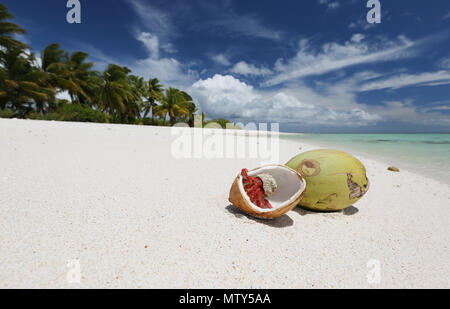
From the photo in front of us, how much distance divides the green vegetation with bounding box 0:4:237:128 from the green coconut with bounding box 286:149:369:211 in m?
17.5

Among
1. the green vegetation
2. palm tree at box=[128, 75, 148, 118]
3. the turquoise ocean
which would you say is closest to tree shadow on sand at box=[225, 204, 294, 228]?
the turquoise ocean

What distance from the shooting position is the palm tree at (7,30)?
16.2 metres

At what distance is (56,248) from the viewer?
154 cm

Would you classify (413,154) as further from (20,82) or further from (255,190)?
(20,82)

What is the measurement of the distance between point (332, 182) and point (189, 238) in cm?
179

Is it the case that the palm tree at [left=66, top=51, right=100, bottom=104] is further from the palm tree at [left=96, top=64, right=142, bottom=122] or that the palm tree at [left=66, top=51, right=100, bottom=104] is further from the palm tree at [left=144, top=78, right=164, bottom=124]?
the palm tree at [left=144, top=78, right=164, bottom=124]

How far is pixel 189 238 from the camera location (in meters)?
1.82

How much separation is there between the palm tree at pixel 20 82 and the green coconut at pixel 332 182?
78.8 ft

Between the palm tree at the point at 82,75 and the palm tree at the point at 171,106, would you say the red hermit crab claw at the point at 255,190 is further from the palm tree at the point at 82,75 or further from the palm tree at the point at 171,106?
the palm tree at the point at 171,106

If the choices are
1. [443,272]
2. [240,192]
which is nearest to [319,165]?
[240,192]

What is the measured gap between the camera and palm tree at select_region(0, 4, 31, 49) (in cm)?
1619

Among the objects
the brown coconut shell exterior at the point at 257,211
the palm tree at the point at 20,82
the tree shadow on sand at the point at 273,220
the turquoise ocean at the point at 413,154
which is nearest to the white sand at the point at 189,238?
the tree shadow on sand at the point at 273,220
